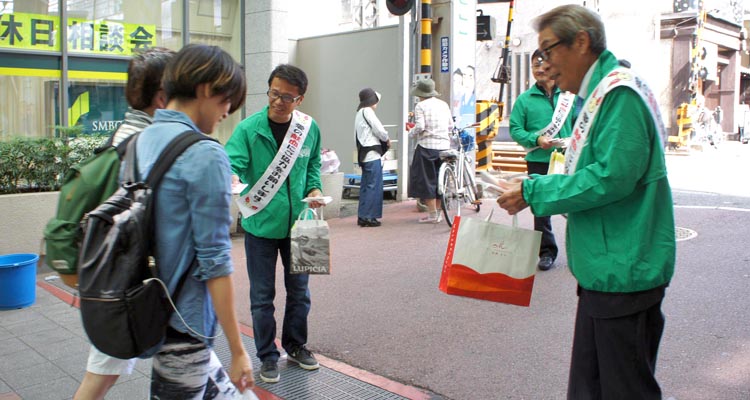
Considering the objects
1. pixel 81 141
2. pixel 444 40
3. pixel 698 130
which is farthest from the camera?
pixel 698 130

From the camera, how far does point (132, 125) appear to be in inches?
102

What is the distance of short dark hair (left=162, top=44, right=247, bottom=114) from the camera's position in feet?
7.40

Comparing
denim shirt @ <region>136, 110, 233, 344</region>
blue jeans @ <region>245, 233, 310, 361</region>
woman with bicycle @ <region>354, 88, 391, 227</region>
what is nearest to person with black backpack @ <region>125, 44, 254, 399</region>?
denim shirt @ <region>136, 110, 233, 344</region>

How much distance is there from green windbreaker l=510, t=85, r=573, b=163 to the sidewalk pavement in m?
2.95

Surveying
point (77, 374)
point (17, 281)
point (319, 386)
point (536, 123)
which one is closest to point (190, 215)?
point (319, 386)

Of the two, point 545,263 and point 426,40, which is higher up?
point 426,40

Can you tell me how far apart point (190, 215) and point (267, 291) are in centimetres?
221

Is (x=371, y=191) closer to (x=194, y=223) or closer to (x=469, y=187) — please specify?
(x=469, y=187)

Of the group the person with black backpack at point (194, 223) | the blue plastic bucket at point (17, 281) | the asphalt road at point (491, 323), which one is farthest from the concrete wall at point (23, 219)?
the person with black backpack at point (194, 223)

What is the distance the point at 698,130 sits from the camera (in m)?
25.5

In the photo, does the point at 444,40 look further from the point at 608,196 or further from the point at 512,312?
the point at 608,196

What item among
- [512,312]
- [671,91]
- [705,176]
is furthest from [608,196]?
[671,91]

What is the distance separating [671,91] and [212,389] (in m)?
28.6

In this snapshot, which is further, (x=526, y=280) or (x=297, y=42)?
(x=297, y=42)
